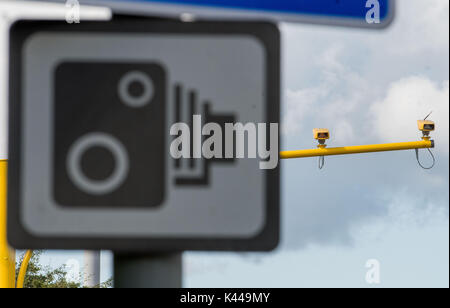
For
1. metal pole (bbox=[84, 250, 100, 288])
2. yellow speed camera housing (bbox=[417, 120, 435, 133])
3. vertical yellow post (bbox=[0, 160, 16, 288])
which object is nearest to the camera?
vertical yellow post (bbox=[0, 160, 16, 288])

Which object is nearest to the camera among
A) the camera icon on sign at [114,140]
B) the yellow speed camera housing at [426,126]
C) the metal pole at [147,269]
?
the camera icon on sign at [114,140]

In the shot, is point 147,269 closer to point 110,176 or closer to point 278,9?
point 110,176

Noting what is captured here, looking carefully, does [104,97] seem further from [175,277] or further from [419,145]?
[419,145]

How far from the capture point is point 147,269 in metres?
2.28

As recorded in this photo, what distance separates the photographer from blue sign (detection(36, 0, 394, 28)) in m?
2.39

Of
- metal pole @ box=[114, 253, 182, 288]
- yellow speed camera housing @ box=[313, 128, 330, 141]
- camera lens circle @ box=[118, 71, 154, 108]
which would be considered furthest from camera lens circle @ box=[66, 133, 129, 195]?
yellow speed camera housing @ box=[313, 128, 330, 141]

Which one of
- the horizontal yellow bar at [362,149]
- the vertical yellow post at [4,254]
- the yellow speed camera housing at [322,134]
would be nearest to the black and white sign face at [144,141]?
the vertical yellow post at [4,254]

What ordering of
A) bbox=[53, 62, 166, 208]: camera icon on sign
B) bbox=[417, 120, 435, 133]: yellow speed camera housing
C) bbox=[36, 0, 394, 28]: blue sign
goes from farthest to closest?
bbox=[417, 120, 435, 133]: yellow speed camera housing → bbox=[36, 0, 394, 28]: blue sign → bbox=[53, 62, 166, 208]: camera icon on sign

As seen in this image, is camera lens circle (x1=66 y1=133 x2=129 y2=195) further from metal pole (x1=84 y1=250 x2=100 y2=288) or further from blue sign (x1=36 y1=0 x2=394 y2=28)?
metal pole (x1=84 y1=250 x2=100 y2=288)

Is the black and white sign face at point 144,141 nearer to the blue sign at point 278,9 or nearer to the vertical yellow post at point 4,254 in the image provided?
the blue sign at point 278,9

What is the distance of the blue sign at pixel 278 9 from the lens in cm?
239

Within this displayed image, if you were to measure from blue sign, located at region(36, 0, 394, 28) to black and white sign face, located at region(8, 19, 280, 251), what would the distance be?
10.0 inches
